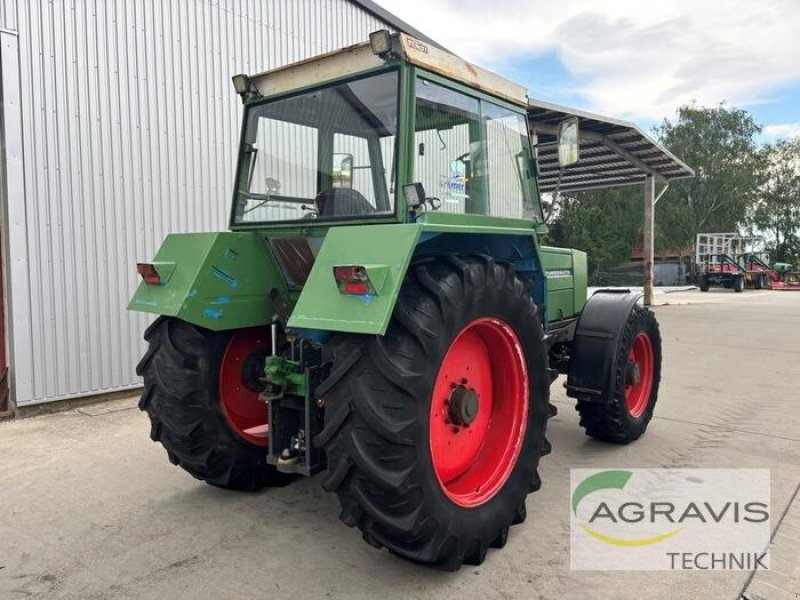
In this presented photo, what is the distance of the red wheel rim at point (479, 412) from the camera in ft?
9.26

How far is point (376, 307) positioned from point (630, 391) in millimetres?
3195


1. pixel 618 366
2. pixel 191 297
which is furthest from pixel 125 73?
pixel 618 366

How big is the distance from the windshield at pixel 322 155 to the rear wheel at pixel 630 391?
2198 millimetres

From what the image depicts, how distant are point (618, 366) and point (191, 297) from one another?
2810 mm

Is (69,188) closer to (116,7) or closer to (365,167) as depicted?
(116,7)

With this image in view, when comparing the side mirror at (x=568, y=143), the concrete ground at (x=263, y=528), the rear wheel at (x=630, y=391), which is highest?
the side mirror at (x=568, y=143)

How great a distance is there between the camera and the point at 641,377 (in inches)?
191

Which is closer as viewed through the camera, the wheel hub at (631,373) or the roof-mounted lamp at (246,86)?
the roof-mounted lamp at (246,86)

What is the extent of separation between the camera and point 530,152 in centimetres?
387

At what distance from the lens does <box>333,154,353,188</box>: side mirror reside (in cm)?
331

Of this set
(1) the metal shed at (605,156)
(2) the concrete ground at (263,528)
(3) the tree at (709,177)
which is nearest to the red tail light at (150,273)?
(2) the concrete ground at (263,528)

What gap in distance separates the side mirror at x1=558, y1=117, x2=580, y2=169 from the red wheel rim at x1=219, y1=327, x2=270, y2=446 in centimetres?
206

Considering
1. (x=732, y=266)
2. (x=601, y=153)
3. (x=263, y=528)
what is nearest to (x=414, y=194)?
(x=263, y=528)

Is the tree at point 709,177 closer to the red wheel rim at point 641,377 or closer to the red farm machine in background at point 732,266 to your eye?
the red farm machine in background at point 732,266
